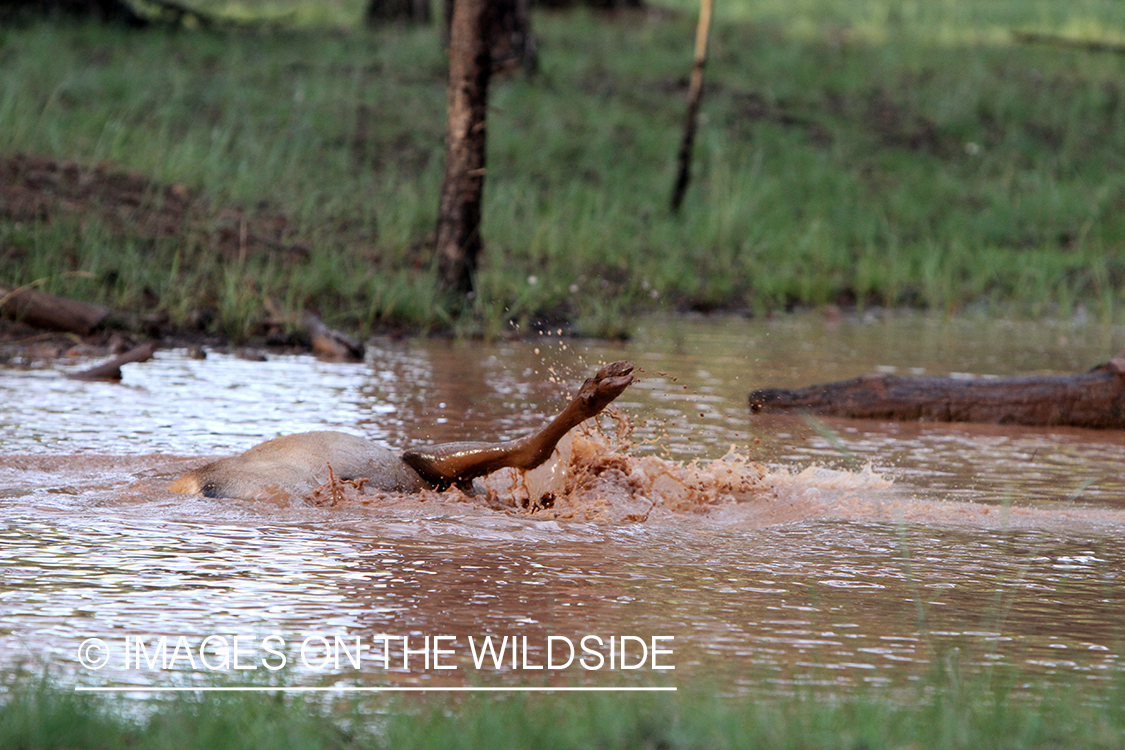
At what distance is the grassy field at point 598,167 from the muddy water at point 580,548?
3.15 meters

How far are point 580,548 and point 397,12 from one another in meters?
21.4

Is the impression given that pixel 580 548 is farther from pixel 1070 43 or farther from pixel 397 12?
pixel 397 12

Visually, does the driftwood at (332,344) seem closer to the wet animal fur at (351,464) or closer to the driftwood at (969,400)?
the driftwood at (969,400)

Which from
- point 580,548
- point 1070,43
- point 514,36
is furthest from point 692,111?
point 580,548

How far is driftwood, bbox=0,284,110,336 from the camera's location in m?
9.09

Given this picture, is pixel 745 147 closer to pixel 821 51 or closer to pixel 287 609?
pixel 821 51

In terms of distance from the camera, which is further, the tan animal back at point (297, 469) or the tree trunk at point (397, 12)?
the tree trunk at point (397, 12)

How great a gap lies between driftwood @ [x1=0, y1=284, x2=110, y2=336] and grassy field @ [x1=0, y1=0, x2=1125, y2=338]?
259 mm

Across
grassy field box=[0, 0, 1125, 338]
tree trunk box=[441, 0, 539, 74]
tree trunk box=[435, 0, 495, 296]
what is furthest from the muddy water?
tree trunk box=[441, 0, 539, 74]

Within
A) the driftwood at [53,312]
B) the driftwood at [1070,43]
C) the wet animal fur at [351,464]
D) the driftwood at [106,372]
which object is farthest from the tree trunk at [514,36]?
the wet animal fur at [351,464]

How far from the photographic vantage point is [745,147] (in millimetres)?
18594

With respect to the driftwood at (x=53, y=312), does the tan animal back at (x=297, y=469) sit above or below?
A: above

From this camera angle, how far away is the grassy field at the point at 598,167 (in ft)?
35.9

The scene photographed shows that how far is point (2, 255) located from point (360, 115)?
8.09m
